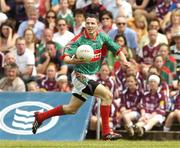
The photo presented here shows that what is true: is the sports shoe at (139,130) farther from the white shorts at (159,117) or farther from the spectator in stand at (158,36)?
the spectator in stand at (158,36)

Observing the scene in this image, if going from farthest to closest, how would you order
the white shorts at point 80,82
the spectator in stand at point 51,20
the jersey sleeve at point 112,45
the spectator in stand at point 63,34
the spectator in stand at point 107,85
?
the spectator in stand at point 51,20 → the spectator in stand at point 63,34 → the spectator in stand at point 107,85 → the jersey sleeve at point 112,45 → the white shorts at point 80,82

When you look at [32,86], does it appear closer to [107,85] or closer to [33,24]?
[107,85]

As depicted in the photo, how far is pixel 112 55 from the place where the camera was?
16672 mm

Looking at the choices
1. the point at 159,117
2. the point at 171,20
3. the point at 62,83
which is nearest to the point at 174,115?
the point at 159,117

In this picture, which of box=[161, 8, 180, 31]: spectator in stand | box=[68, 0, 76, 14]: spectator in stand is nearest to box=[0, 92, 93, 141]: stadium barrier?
box=[161, 8, 180, 31]: spectator in stand

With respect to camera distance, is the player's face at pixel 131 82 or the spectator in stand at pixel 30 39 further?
the spectator in stand at pixel 30 39

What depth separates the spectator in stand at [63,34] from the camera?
17422mm

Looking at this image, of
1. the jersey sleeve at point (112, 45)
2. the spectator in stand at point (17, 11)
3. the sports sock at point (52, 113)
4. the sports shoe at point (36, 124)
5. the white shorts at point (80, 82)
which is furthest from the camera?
the spectator in stand at point (17, 11)

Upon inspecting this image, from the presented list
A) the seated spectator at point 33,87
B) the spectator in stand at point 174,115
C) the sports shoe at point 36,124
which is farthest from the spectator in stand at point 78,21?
the sports shoe at point 36,124

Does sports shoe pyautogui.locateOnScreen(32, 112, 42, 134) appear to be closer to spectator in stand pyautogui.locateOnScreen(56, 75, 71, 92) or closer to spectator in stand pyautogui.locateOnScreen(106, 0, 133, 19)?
spectator in stand pyautogui.locateOnScreen(56, 75, 71, 92)

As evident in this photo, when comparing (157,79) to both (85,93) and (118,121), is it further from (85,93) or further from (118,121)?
(85,93)

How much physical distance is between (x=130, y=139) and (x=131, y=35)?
118 inches

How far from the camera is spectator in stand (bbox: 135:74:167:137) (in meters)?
15.1

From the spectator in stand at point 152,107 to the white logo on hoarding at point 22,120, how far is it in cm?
177
